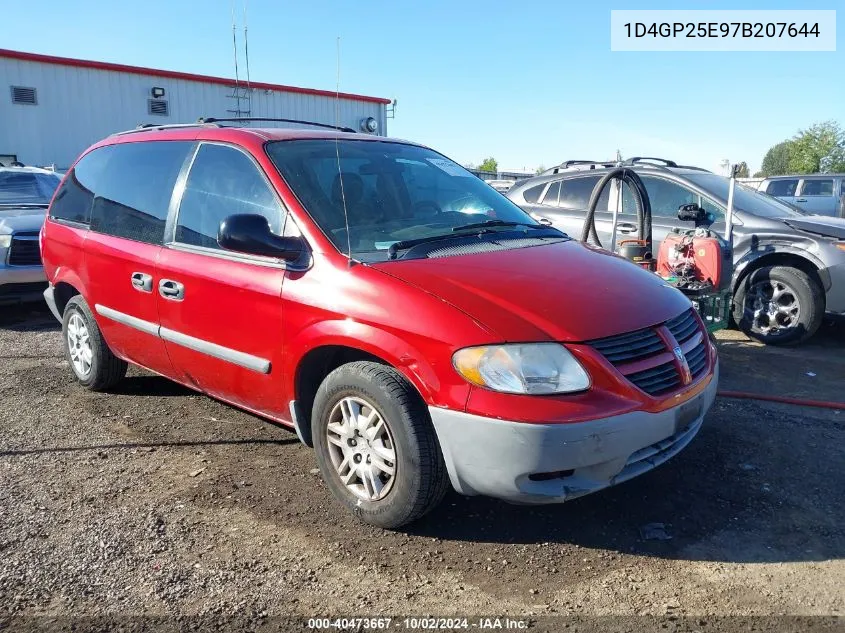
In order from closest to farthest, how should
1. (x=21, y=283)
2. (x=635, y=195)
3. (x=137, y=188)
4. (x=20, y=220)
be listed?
(x=137, y=188)
(x=635, y=195)
(x=21, y=283)
(x=20, y=220)

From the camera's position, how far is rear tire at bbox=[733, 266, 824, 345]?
6.29 m

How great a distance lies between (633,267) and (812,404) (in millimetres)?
2019

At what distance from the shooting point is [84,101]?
20203mm

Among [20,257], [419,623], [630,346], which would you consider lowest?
[419,623]

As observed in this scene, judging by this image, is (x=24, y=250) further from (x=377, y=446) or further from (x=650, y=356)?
(x=650, y=356)

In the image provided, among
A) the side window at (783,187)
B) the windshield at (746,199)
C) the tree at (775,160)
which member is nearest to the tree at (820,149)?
the tree at (775,160)

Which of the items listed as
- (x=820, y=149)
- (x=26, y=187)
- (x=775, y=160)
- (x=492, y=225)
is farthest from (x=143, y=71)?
(x=775, y=160)

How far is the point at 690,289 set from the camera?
17.0 ft

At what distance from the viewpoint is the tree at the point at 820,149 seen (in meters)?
43.9

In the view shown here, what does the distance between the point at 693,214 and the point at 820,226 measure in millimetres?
1392

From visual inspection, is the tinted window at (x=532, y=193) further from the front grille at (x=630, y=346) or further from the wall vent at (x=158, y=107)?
the wall vent at (x=158, y=107)

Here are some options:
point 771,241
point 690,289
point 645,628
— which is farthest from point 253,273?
point 771,241

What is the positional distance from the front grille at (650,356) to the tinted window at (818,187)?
14.2 meters

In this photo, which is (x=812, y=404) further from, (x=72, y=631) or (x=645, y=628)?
(x=72, y=631)
